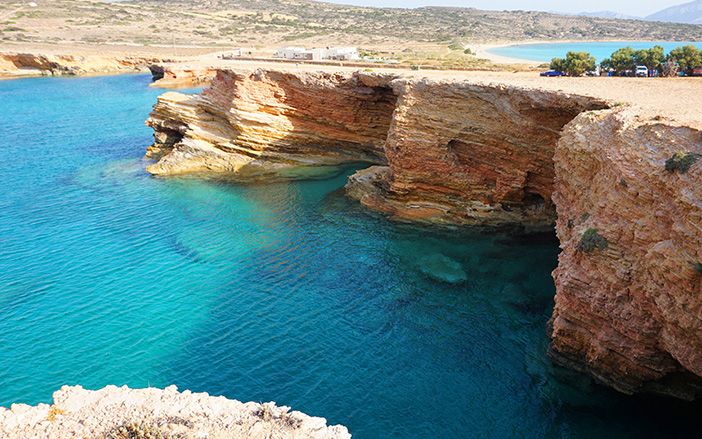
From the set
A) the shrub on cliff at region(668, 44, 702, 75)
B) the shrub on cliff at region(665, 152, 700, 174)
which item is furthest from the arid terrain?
the shrub on cliff at region(665, 152, 700, 174)

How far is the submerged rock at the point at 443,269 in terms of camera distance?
25.9 m

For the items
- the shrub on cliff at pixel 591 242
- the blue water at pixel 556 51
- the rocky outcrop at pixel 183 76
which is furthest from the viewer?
the blue water at pixel 556 51

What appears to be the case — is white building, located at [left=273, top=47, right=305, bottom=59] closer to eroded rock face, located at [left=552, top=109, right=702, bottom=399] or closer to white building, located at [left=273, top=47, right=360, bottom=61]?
white building, located at [left=273, top=47, right=360, bottom=61]

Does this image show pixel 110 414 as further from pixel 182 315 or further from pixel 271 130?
pixel 271 130

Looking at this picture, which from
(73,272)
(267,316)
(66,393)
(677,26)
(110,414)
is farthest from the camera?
(677,26)

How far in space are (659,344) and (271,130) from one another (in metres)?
31.8

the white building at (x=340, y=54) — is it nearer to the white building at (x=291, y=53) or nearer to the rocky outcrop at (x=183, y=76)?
the white building at (x=291, y=53)

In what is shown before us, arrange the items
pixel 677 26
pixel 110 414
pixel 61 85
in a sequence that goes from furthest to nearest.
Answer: pixel 677 26 < pixel 61 85 < pixel 110 414

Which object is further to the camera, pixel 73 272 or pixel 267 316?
pixel 73 272

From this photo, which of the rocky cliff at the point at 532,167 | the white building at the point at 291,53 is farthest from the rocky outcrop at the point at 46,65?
the rocky cliff at the point at 532,167

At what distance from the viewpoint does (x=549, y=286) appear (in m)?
25.1

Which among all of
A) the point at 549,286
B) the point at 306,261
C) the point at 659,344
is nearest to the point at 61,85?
the point at 306,261

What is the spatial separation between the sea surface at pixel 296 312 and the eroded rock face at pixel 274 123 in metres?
4.84

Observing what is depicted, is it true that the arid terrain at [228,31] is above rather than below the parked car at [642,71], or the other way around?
above
